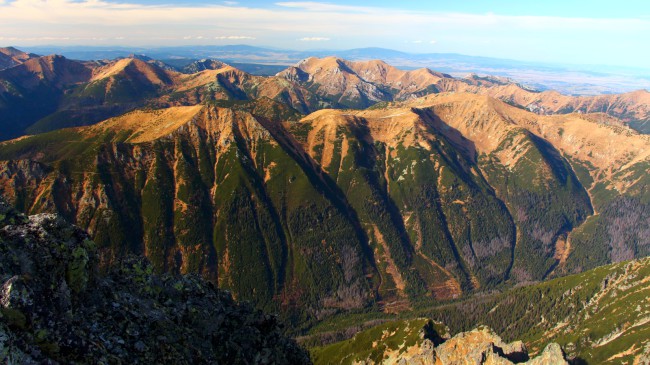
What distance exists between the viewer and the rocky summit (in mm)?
23156

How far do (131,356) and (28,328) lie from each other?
27.1ft

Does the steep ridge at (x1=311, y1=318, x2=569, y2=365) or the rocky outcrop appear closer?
the rocky outcrop

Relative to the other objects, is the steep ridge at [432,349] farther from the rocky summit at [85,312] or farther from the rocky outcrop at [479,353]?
the rocky summit at [85,312]

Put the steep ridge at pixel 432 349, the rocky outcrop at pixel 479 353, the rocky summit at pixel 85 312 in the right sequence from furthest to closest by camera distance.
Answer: the steep ridge at pixel 432 349 → the rocky outcrop at pixel 479 353 → the rocky summit at pixel 85 312

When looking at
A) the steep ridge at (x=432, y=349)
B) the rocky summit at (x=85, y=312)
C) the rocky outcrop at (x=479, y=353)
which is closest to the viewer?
the rocky summit at (x=85, y=312)

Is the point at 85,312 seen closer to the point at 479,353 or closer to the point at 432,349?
the point at 479,353

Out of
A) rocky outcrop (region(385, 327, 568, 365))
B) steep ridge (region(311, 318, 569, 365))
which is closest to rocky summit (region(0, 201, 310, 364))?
rocky outcrop (region(385, 327, 568, 365))

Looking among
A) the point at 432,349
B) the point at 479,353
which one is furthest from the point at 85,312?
the point at 432,349

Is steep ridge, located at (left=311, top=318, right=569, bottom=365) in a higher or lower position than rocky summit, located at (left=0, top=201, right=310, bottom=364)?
lower

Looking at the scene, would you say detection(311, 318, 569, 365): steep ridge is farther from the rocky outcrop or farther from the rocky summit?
the rocky summit

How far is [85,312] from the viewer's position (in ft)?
96.9

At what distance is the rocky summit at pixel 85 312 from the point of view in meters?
23.2

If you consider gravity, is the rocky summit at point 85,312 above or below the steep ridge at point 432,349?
above

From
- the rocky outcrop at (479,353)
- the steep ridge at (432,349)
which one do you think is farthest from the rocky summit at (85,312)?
the steep ridge at (432,349)
